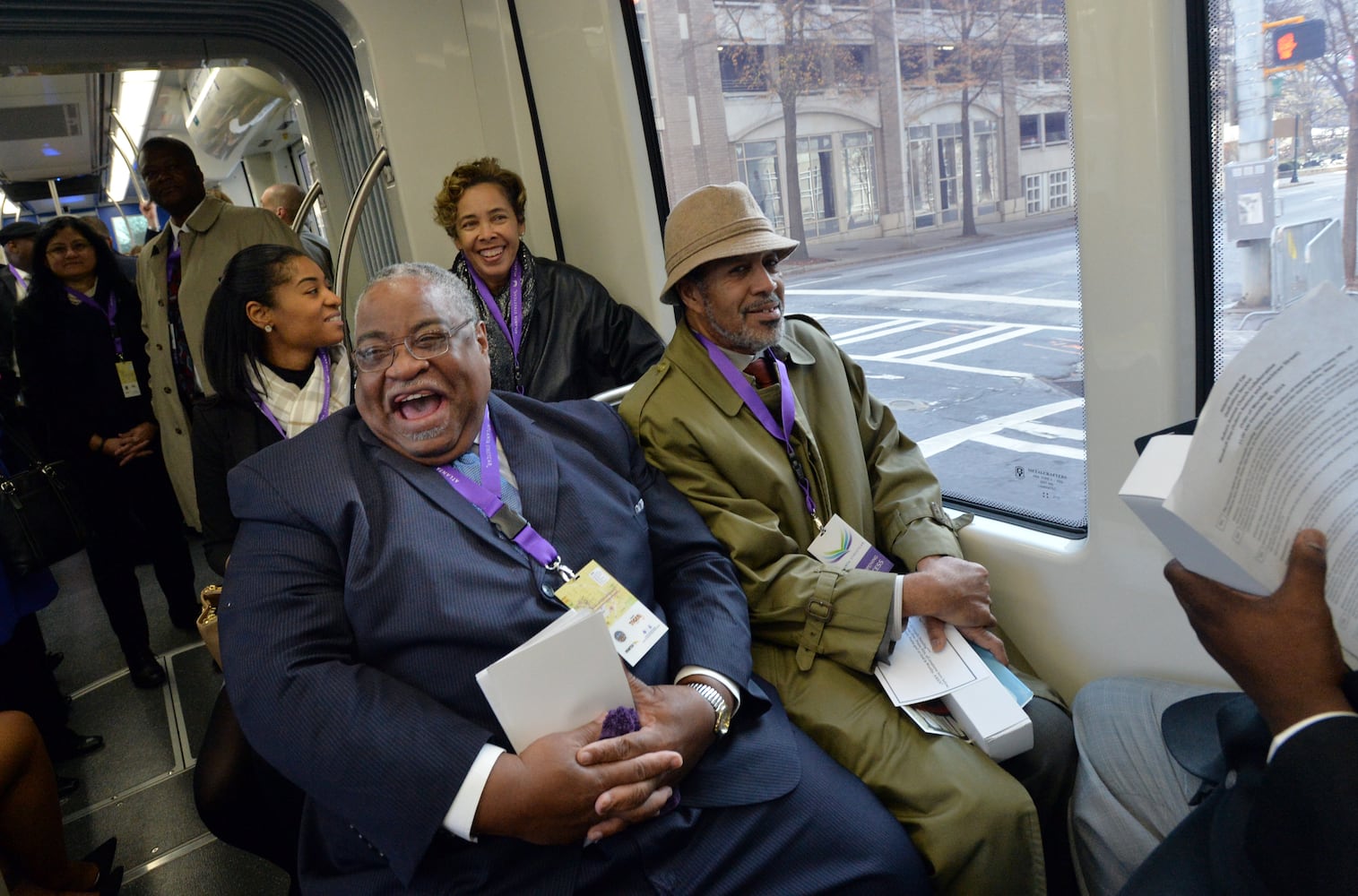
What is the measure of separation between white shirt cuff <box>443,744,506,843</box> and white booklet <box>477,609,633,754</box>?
66mm

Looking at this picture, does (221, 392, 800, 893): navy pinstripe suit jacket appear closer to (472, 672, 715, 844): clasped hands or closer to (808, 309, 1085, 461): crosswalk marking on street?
(472, 672, 715, 844): clasped hands

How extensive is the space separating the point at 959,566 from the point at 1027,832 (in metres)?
0.59

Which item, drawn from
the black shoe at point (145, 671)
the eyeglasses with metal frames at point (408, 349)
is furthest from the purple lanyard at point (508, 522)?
the black shoe at point (145, 671)

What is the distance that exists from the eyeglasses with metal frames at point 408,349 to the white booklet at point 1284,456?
4.55 feet

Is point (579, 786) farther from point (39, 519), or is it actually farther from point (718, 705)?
point (39, 519)

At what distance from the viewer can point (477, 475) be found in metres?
1.85

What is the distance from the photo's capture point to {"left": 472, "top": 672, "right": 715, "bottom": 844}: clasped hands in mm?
1416

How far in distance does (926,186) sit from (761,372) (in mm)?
695

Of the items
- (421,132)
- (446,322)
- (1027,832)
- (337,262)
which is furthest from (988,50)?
(337,262)

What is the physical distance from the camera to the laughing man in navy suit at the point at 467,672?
1437 millimetres

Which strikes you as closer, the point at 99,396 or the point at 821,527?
the point at 821,527

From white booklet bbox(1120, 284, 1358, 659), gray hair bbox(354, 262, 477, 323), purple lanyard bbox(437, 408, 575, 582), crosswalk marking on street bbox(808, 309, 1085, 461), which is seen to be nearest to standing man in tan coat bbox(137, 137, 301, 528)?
gray hair bbox(354, 262, 477, 323)

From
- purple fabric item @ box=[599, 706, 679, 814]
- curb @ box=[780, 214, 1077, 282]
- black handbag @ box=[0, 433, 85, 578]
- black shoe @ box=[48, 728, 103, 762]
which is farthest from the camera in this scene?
black shoe @ box=[48, 728, 103, 762]

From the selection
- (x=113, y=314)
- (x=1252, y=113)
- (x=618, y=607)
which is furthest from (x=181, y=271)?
(x=1252, y=113)
